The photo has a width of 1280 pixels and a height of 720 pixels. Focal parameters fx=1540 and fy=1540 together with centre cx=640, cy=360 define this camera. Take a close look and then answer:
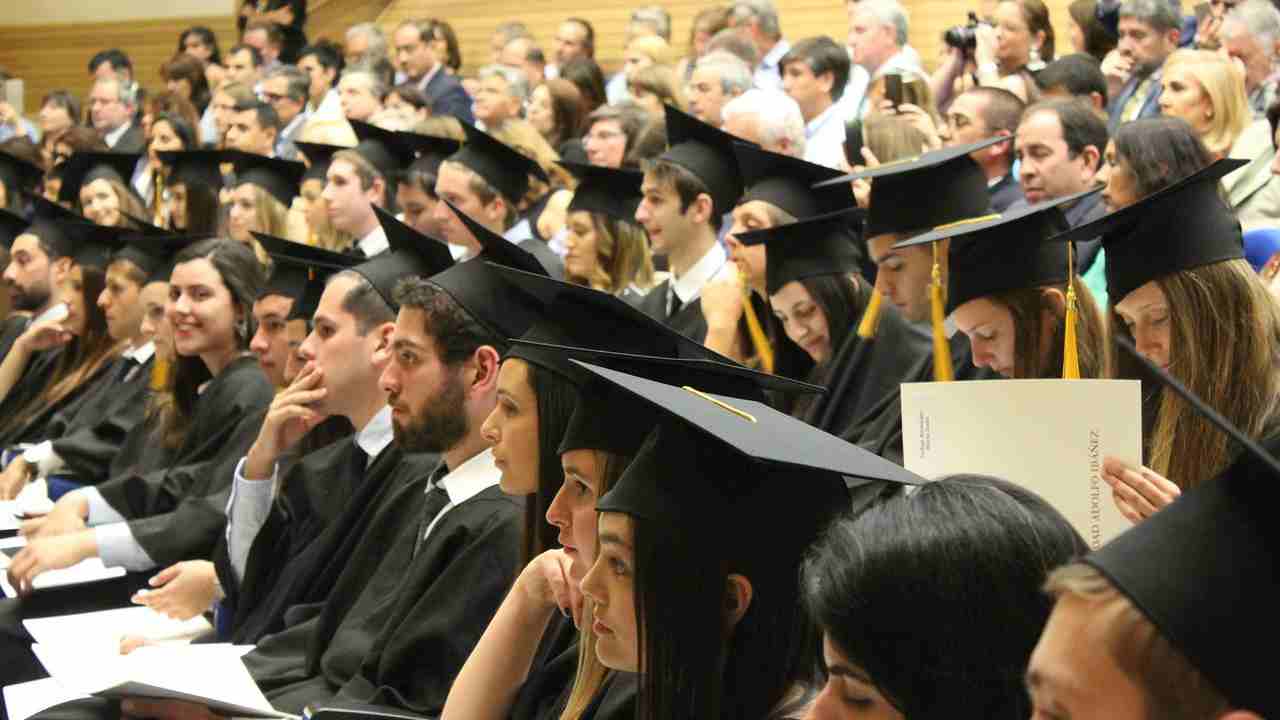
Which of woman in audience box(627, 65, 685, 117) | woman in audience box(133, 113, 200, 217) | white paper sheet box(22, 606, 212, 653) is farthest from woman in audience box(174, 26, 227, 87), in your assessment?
white paper sheet box(22, 606, 212, 653)

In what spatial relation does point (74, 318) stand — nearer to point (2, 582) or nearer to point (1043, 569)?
point (2, 582)

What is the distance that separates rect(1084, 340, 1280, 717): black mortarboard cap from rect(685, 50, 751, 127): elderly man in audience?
23.0ft

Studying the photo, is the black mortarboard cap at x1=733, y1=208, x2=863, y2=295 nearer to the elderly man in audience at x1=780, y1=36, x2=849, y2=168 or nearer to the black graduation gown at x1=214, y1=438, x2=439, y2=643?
the black graduation gown at x1=214, y1=438, x2=439, y2=643

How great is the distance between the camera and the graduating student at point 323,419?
4410mm

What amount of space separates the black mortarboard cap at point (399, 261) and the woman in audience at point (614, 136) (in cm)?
366

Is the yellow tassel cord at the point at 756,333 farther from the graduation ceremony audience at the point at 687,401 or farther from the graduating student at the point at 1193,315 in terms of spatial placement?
the graduating student at the point at 1193,315

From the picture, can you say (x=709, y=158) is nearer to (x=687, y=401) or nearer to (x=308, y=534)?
(x=308, y=534)

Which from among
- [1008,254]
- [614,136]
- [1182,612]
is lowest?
[614,136]

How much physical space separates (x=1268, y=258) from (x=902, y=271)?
1.28 metres

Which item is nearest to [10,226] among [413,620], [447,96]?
[447,96]

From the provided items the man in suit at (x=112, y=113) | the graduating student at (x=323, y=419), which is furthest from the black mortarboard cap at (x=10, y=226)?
the graduating student at (x=323, y=419)

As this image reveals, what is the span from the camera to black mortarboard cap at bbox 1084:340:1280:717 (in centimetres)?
121

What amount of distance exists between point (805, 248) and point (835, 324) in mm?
278

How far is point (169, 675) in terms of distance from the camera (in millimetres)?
3525
